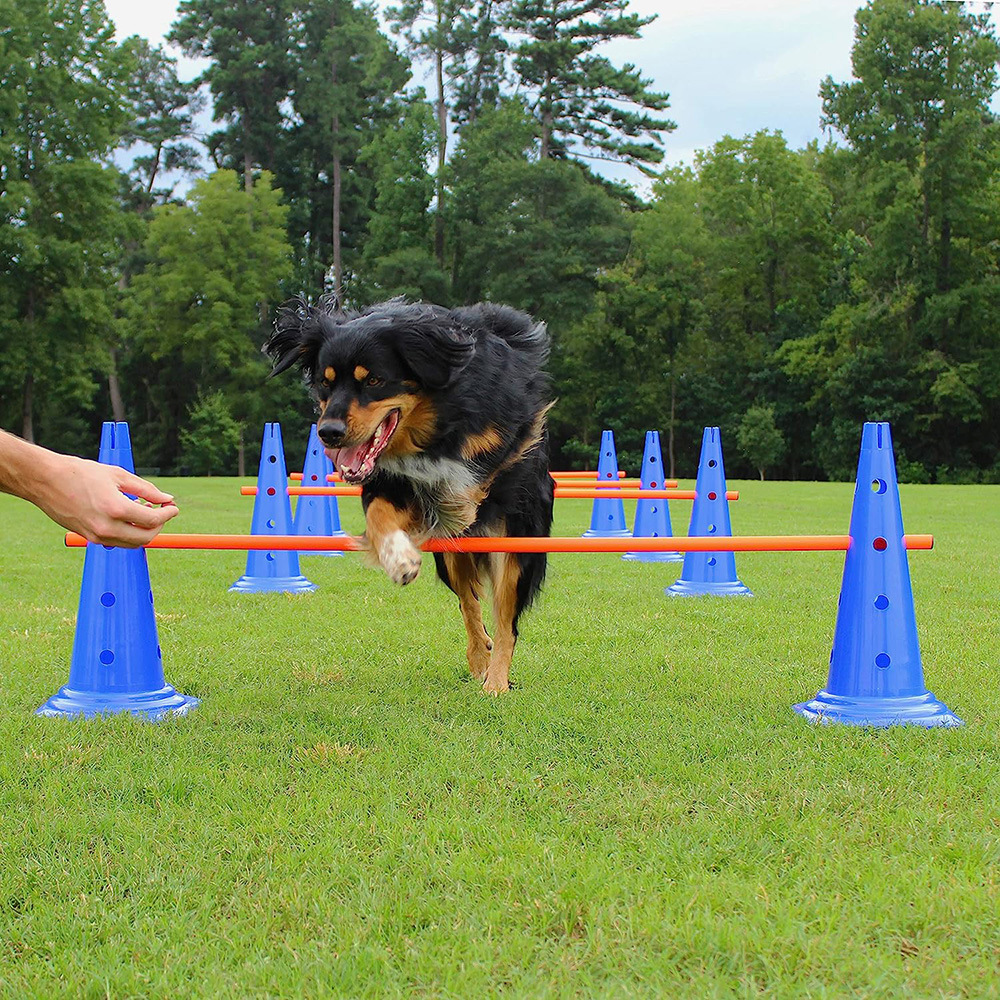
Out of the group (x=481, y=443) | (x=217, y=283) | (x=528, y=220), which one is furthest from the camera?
(x=217, y=283)

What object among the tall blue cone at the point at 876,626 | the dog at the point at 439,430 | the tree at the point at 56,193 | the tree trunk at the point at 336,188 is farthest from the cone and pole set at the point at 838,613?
the tree trunk at the point at 336,188

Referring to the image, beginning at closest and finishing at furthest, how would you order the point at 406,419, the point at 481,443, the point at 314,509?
the point at 406,419 → the point at 481,443 → the point at 314,509

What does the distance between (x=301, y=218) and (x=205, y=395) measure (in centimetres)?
850

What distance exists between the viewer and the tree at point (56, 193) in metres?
35.3

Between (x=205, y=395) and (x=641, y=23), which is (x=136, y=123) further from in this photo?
(x=641, y=23)

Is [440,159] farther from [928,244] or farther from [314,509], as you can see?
[314,509]

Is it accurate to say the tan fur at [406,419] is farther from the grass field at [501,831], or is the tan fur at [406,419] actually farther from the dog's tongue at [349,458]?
the grass field at [501,831]

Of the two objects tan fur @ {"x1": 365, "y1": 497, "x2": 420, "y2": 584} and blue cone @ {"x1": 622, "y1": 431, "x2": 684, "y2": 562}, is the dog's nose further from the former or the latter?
blue cone @ {"x1": 622, "y1": 431, "x2": 684, "y2": 562}

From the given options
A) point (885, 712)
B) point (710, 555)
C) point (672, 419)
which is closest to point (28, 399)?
point (672, 419)

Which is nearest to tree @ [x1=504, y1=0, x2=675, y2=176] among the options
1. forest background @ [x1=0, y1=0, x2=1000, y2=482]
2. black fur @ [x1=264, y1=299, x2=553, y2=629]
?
forest background @ [x1=0, y1=0, x2=1000, y2=482]

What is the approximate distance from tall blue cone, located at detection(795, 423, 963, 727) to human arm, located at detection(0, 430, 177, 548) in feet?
9.66

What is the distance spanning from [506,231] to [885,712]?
120 ft

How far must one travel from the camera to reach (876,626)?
4.21m

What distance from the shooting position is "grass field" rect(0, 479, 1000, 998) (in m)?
2.27
